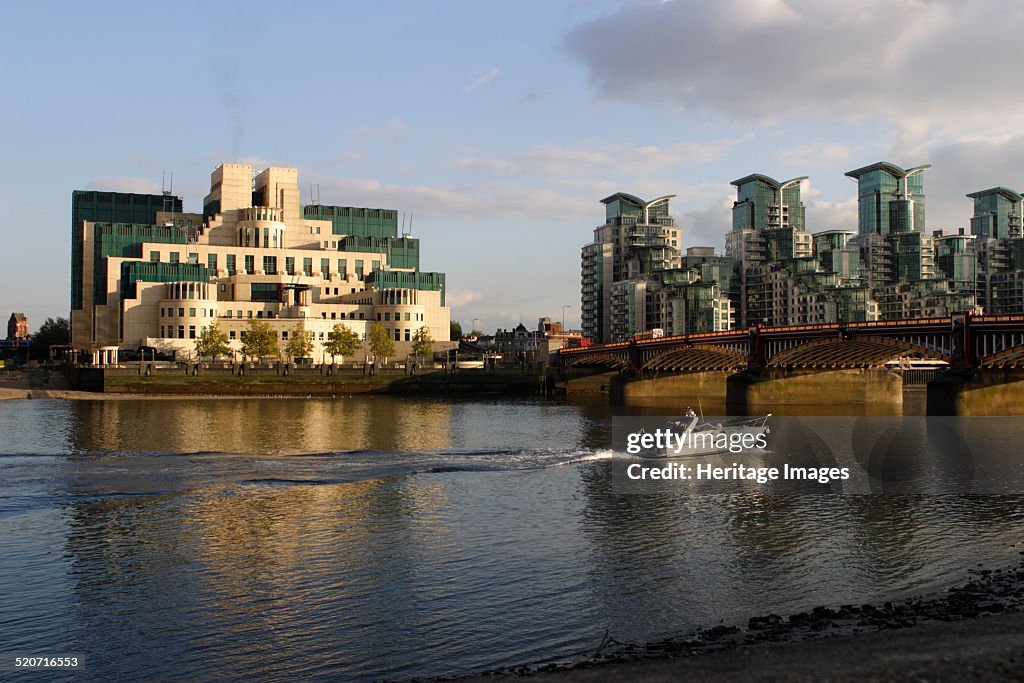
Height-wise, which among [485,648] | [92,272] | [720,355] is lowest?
[485,648]

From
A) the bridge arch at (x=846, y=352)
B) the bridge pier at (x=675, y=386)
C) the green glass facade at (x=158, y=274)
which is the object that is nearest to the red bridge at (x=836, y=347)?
the bridge arch at (x=846, y=352)

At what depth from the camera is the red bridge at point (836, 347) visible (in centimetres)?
8844

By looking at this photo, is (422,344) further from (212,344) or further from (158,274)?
(158,274)

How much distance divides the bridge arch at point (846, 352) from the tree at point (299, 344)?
252 ft

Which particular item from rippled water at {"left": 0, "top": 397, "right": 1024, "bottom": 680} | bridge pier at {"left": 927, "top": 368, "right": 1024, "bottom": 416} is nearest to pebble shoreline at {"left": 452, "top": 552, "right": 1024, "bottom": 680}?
rippled water at {"left": 0, "top": 397, "right": 1024, "bottom": 680}

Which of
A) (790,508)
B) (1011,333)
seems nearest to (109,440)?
(790,508)

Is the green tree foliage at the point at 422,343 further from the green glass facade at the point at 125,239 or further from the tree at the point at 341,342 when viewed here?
the green glass facade at the point at 125,239

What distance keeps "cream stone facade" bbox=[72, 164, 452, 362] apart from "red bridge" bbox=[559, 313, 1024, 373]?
4890 centimetres

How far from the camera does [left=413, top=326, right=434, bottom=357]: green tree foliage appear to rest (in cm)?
16425

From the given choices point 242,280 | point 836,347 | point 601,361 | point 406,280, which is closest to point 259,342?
point 242,280

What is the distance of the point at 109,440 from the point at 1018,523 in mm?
55334

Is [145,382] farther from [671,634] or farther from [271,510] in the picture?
[671,634]

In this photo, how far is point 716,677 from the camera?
62.9 ft

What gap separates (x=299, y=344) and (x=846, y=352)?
85506mm
